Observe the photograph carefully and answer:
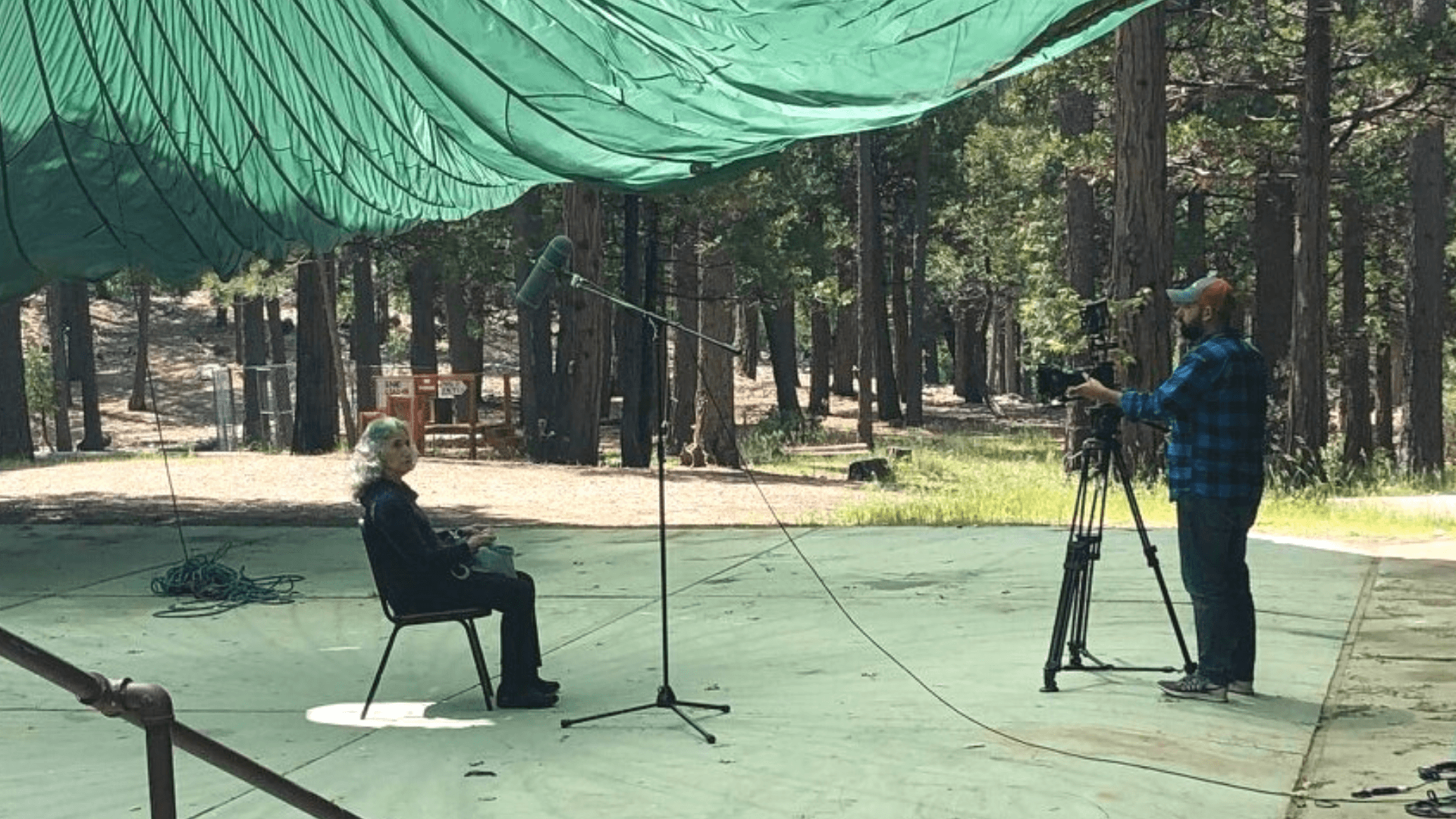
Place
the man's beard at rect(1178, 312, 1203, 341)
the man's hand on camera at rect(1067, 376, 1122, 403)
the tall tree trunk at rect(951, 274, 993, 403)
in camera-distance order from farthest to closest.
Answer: the tall tree trunk at rect(951, 274, 993, 403)
the man's beard at rect(1178, 312, 1203, 341)
the man's hand on camera at rect(1067, 376, 1122, 403)

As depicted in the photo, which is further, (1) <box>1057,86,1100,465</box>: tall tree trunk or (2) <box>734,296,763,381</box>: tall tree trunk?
(2) <box>734,296,763,381</box>: tall tree trunk

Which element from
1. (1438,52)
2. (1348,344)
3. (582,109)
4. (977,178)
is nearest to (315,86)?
(582,109)

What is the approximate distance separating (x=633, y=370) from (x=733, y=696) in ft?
67.4

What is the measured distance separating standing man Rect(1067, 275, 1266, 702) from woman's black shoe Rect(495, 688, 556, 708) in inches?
102

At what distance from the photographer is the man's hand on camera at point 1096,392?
7.41 metres

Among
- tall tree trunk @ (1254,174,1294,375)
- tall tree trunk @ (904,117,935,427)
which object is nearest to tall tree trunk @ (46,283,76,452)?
tall tree trunk @ (904,117,935,427)

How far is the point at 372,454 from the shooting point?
24.8 feet

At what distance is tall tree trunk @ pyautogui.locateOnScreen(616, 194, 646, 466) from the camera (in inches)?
1006

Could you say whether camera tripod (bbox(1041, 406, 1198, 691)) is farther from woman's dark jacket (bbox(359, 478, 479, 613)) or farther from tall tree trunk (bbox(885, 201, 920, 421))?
tall tree trunk (bbox(885, 201, 920, 421))

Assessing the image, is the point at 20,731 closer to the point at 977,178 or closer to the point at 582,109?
the point at 582,109

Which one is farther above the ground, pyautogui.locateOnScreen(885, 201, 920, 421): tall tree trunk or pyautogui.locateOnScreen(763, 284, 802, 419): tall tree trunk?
pyautogui.locateOnScreen(885, 201, 920, 421): tall tree trunk

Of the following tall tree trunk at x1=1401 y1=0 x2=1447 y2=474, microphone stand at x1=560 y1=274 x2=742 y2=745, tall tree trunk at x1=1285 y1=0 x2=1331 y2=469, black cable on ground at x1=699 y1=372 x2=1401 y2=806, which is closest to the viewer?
black cable on ground at x1=699 y1=372 x2=1401 y2=806

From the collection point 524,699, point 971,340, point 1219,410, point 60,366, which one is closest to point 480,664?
point 524,699

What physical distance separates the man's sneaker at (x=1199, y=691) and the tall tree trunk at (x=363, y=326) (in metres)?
26.2
